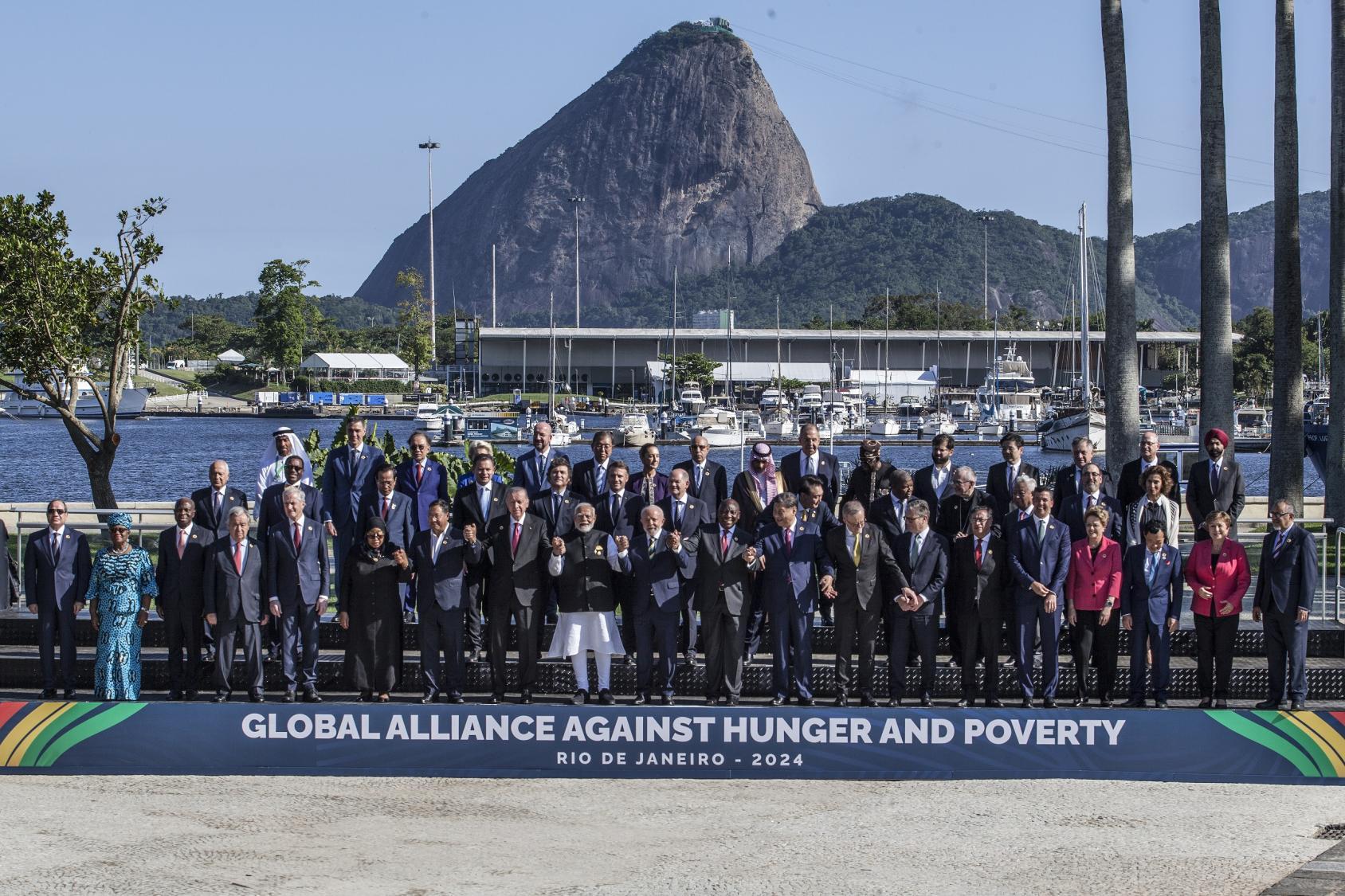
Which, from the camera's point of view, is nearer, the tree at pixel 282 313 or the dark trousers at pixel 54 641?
the dark trousers at pixel 54 641

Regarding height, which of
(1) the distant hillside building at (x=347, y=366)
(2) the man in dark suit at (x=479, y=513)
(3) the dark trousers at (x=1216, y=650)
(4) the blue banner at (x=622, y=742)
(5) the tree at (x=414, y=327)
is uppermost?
(5) the tree at (x=414, y=327)

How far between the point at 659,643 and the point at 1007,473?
144 inches

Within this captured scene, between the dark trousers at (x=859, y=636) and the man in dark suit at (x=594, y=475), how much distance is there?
255cm

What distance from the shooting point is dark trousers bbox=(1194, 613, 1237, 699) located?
41.0ft

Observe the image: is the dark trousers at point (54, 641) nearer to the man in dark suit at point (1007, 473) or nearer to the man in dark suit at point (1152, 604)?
the man in dark suit at point (1007, 473)

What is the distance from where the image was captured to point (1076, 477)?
13.4 metres

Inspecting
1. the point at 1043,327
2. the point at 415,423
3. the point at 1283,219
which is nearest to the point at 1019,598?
the point at 1283,219

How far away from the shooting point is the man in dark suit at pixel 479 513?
1283 cm

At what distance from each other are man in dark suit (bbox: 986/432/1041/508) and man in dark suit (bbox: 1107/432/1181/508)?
82 centimetres

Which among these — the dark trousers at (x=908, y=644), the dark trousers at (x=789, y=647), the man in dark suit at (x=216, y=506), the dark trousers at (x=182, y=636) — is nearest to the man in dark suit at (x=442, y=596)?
the man in dark suit at (x=216, y=506)

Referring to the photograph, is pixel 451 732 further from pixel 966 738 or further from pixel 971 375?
pixel 971 375

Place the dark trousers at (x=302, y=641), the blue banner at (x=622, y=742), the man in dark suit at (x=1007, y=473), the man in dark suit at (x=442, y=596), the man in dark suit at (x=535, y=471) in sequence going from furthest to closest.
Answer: the man in dark suit at (x=535, y=471) < the man in dark suit at (x=1007, y=473) < the dark trousers at (x=302, y=641) < the man in dark suit at (x=442, y=596) < the blue banner at (x=622, y=742)

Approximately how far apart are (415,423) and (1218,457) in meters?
105

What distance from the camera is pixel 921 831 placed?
9.59m
